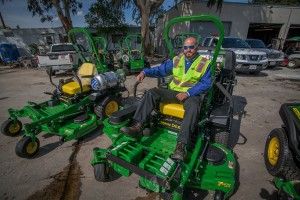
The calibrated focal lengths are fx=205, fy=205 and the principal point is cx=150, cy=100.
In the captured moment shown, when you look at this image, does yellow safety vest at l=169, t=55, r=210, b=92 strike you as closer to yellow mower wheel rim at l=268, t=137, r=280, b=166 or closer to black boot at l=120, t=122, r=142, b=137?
black boot at l=120, t=122, r=142, b=137

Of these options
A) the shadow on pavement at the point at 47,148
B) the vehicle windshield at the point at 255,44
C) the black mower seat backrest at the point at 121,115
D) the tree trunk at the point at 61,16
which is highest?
the tree trunk at the point at 61,16

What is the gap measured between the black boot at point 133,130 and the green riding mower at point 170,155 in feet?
0.37

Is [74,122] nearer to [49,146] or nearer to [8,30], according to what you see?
A: [49,146]

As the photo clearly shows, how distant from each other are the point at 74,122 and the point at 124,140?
155cm

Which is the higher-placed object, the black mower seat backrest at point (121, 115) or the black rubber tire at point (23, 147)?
the black mower seat backrest at point (121, 115)

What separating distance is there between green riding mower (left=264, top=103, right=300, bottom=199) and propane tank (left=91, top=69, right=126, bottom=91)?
11.5 ft

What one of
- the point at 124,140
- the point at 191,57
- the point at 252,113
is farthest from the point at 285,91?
the point at 124,140

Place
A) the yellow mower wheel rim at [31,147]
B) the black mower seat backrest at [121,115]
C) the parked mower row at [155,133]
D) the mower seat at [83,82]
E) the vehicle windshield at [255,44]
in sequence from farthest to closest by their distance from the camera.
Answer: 1. the vehicle windshield at [255,44]
2. the mower seat at [83,82]
3. the yellow mower wheel rim at [31,147]
4. the black mower seat backrest at [121,115]
5. the parked mower row at [155,133]

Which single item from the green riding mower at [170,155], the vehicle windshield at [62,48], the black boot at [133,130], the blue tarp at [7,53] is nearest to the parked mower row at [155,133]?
the green riding mower at [170,155]

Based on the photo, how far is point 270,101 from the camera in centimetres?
678

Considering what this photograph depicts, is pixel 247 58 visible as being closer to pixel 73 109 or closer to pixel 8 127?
pixel 73 109

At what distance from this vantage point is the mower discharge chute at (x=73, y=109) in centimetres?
385

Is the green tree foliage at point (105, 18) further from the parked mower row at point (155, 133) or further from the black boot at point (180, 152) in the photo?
the black boot at point (180, 152)

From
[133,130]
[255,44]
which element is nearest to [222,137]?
[133,130]
